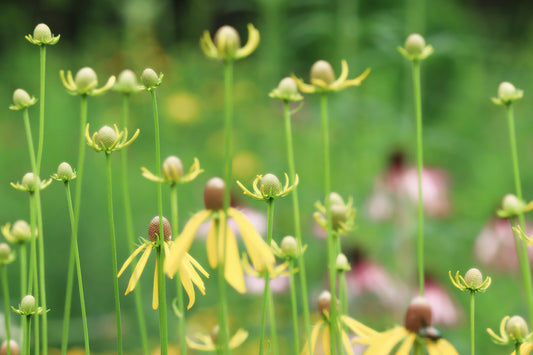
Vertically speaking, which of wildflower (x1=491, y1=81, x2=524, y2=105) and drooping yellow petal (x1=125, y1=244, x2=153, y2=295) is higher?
wildflower (x1=491, y1=81, x2=524, y2=105)

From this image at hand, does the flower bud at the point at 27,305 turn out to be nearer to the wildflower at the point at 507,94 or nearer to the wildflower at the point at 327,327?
the wildflower at the point at 327,327

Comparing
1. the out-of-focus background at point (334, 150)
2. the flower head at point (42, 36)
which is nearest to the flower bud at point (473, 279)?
the flower head at point (42, 36)

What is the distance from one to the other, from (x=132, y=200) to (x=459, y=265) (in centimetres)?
89

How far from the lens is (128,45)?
99.7 inches

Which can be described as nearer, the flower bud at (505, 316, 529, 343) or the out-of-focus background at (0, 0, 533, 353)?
the flower bud at (505, 316, 529, 343)

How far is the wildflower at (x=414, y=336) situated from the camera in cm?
31

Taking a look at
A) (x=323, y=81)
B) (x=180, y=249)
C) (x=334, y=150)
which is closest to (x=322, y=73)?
(x=323, y=81)

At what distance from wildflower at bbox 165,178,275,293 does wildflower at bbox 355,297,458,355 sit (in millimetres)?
61

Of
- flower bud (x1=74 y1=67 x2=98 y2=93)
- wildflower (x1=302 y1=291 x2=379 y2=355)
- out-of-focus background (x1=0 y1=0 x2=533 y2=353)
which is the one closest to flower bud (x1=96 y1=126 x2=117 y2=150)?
flower bud (x1=74 y1=67 x2=98 y2=93)

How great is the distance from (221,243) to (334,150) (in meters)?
1.64

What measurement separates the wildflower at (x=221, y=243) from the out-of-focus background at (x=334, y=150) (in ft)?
2.67

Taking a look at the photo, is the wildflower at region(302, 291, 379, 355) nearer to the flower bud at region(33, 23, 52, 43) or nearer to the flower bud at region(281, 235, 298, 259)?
the flower bud at region(281, 235, 298, 259)

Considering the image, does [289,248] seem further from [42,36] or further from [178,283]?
[42,36]

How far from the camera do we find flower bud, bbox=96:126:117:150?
341 millimetres
